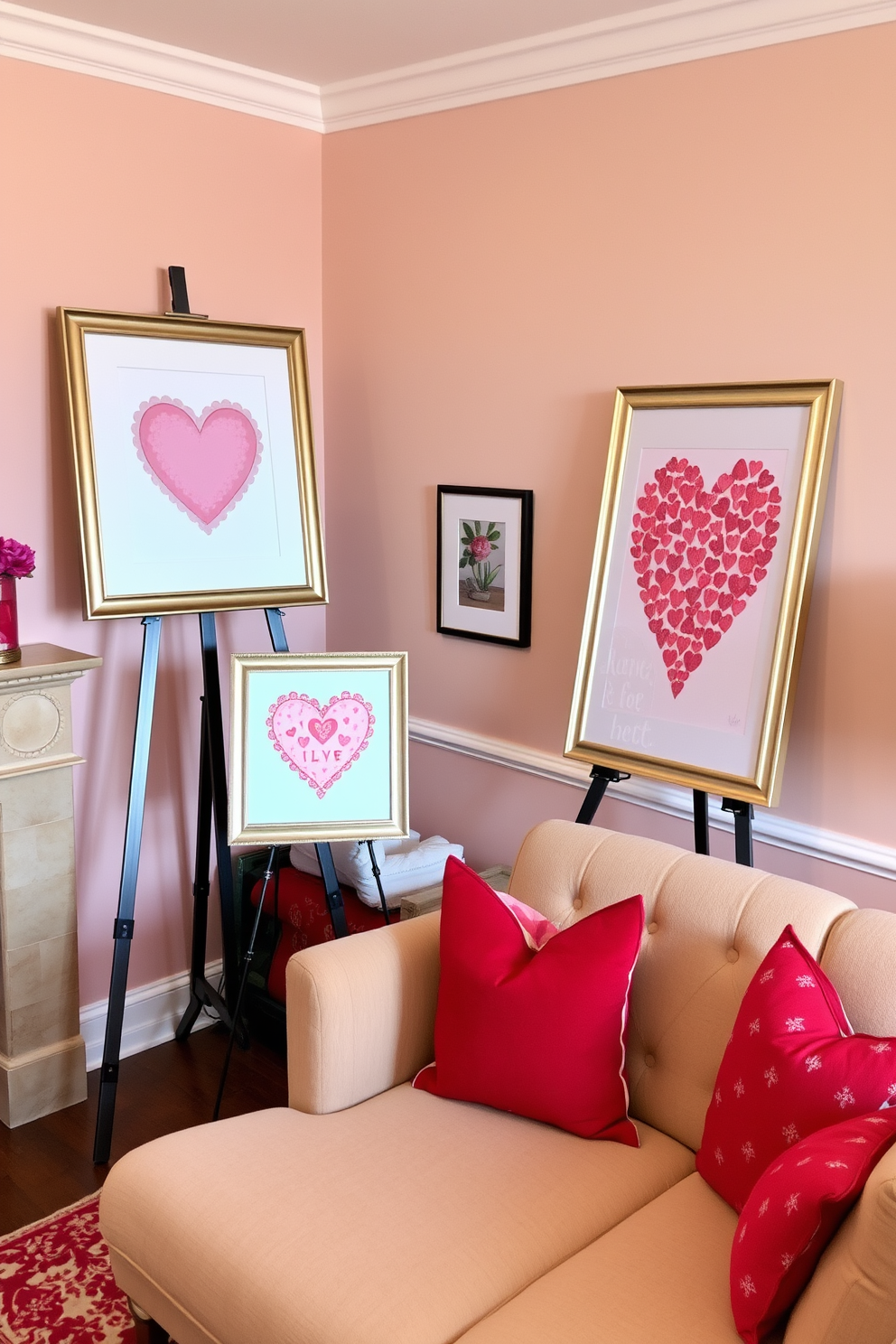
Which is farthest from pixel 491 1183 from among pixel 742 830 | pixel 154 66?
pixel 154 66

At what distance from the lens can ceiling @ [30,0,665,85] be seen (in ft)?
8.45

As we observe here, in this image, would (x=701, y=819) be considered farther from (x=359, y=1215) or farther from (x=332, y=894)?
(x=359, y=1215)

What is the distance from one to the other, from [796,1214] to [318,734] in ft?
5.14

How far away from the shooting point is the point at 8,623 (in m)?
2.66

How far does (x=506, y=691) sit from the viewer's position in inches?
123

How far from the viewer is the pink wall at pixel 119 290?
9.16 ft

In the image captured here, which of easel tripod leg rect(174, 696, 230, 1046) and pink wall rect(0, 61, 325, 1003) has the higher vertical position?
pink wall rect(0, 61, 325, 1003)

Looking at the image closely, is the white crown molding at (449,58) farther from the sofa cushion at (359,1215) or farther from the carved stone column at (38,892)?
the sofa cushion at (359,1215)

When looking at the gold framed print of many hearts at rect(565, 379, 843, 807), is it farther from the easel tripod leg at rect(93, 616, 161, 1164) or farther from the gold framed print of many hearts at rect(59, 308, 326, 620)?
the easel tripod leg at rect(93, 616, 161, 1164)

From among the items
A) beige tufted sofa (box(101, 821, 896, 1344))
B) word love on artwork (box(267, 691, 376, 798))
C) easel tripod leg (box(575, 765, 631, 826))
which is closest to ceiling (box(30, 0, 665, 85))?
word love on artwork (box(267, 691, 376, 798))

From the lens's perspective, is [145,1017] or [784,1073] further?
[145,1017]

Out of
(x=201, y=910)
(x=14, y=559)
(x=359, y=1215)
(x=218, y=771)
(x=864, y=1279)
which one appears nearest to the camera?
(x=864, y=1279)

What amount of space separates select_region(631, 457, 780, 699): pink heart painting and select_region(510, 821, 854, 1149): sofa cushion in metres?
0.53

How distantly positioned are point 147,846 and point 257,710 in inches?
32.7
